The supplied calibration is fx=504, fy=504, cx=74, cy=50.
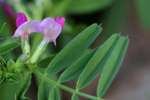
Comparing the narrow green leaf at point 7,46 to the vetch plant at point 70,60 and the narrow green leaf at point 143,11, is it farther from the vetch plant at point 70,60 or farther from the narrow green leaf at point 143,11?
the narrow green leaf at point 143,11

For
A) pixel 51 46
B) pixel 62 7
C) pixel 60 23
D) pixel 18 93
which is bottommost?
pixel 18 93

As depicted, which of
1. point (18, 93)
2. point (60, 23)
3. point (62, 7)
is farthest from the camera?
point (62, 7)

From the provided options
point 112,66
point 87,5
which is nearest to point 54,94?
point 112,66

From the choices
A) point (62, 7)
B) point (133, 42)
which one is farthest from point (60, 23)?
point (133, 42)

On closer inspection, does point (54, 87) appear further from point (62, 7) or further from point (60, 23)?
point (62, 7)

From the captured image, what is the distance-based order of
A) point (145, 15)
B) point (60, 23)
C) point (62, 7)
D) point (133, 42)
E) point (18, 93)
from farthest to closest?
point (133, 42), point (145, 15), point (62, 7), point (60, 23), point (18, 93)

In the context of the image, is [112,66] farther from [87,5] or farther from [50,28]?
[87,5]

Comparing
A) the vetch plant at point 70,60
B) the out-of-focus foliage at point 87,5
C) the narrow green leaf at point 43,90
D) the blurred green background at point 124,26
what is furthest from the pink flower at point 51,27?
the out-of-focus foliage at point 87,5

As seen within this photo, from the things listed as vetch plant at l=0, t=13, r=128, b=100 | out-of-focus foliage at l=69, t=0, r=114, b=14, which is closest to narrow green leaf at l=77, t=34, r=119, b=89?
vetch plant at l=0, t=13, r=128, b=100
